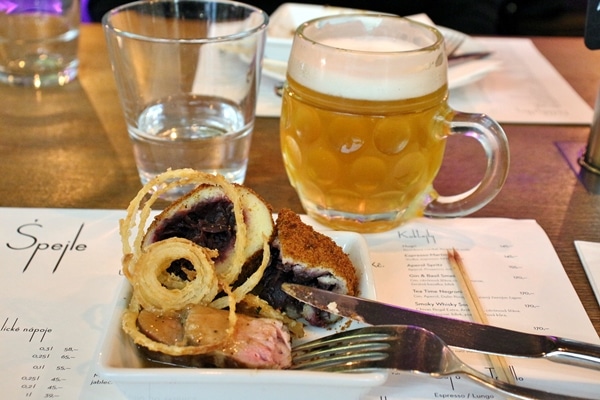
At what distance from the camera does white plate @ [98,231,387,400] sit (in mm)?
456

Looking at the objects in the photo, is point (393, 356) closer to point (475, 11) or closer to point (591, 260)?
point (591, 260)

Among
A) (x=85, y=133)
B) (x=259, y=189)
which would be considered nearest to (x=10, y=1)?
(x=85, y=133)

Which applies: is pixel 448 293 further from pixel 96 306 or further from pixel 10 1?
pixel 10 1

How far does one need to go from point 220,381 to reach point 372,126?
365mm

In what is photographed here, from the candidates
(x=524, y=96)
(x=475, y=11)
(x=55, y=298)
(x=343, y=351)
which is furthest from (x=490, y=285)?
(x=475, y=11)

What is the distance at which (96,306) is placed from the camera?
0.62 meters

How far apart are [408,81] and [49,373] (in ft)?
1.59

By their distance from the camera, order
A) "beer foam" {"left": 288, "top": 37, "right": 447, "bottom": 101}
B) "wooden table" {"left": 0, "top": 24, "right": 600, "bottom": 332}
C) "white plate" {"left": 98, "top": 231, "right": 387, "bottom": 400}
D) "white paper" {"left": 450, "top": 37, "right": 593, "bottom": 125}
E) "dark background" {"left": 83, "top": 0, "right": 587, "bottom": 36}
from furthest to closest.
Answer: "dark background" {"left": 83, "top": 0, "right": 587, "bottom": 36}
"white paper" {"left": 450, "top": 37, "right": 593, "bottom": 125}
"wooden table" {"left": 0, "top": 24, "right": 600, "bottom": 332}
"beer foam" {"left": 288, "top": 37, "right": 447, "bottom": 101}
"white plate" {"left": 98, "top": 231, "right": 387, "bottom": 400}

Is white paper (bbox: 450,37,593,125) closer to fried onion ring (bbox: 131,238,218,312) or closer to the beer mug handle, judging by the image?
the beer mug handle

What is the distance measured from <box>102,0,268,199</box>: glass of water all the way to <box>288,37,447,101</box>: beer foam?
0.13 metres

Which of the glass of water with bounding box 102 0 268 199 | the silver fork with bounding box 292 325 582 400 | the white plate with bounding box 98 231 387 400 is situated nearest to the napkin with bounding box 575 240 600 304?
the silver fork with bounding box 292 325 582 400

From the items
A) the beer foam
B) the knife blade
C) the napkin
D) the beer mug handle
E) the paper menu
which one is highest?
the beer foam

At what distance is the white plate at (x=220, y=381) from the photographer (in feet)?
1.49

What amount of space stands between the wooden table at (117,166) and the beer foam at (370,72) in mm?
204
